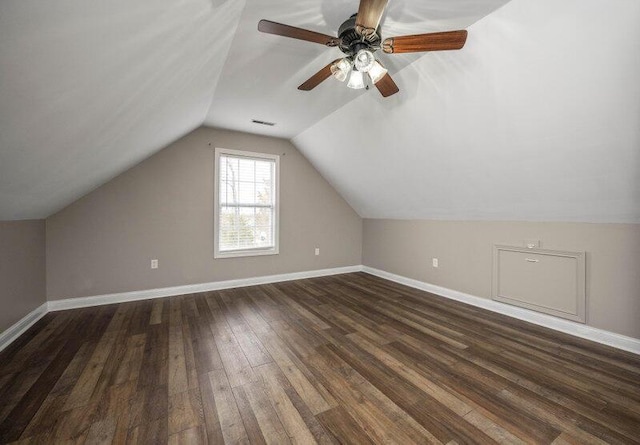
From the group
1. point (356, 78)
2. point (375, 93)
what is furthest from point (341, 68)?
point (375, 93)

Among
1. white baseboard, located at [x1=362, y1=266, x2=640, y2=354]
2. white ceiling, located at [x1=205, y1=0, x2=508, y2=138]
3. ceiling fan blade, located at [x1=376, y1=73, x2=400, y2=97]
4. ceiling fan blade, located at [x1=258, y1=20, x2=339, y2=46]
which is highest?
white ceiling, located at [x1=205, y1=0, x2=508, y2=138]

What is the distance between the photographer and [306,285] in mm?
4316

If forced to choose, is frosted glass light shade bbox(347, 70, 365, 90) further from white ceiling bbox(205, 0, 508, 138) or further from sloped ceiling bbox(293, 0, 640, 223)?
sloped ceiling bbox(293, 0, 640, 223)

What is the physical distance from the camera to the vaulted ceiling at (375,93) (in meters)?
1.16

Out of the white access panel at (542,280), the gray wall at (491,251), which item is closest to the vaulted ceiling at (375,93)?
the gray wall at (491,251)

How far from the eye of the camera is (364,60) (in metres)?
1.74

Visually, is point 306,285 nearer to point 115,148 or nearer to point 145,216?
point 145,216

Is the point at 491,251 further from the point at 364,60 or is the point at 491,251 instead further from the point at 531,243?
the point at 364,60

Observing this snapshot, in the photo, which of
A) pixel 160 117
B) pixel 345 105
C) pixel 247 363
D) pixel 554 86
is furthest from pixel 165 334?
pixel 554 86

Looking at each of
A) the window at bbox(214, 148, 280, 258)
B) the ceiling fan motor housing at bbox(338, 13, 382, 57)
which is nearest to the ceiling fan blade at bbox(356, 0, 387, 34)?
the ceiling fan motor housing at bbox(338, 13, 382, 57)

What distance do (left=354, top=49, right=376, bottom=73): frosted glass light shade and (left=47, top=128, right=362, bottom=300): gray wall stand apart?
288 centimetres

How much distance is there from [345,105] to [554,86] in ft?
6.18

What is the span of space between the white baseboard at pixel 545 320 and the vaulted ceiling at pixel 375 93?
1022 mm

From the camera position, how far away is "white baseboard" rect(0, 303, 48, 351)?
2.30 metres
